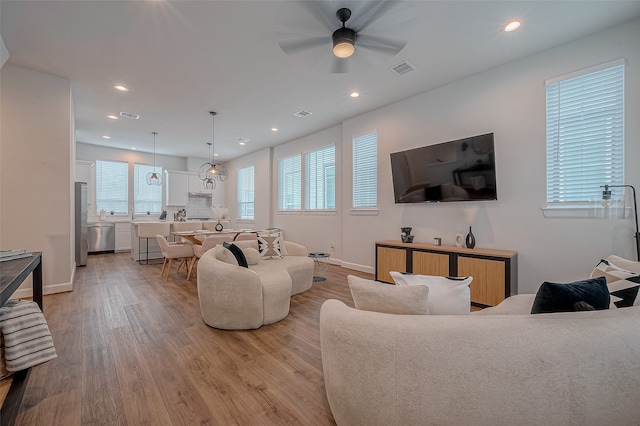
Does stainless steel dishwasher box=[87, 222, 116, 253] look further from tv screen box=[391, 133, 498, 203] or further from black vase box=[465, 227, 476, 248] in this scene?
black vase box=[465, 227, 476, 248]

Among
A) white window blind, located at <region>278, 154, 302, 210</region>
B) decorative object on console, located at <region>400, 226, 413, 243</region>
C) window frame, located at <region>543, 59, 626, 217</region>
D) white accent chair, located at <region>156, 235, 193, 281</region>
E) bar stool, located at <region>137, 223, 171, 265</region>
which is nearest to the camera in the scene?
window frame, located at <region>543, 59, 626, 217</region>

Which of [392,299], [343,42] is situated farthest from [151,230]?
[392,299]

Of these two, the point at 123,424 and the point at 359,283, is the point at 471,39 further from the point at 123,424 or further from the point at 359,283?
the point at 123,424

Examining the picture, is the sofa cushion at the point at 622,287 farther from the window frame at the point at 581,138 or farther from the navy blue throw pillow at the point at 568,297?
the window frame at the point at 581,138

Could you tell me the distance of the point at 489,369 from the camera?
3.57 feet

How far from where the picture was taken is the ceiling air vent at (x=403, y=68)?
3.52m

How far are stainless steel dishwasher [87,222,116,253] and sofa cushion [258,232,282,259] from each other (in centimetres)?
597

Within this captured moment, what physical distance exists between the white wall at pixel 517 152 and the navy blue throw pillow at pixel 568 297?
2.29 metres

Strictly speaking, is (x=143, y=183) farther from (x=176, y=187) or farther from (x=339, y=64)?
(x=339, y=64)

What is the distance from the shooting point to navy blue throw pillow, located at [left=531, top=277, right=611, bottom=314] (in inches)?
49.2

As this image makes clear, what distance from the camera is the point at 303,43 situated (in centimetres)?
234

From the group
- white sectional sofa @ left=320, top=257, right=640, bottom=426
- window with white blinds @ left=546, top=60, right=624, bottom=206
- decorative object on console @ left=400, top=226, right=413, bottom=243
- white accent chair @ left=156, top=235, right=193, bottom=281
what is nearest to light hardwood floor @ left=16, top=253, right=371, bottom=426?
white sectional sofa @ left=320, top=257, right=640, bottom=426

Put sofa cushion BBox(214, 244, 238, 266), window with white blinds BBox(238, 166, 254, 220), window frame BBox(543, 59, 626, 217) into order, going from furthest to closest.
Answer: window with white blinds BBox(238, 166, 254, 220) → sofa cushion BBox(214, 244, 238, 266) → window frame BBox(543, 59, 626, 217)

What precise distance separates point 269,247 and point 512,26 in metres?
3.99
